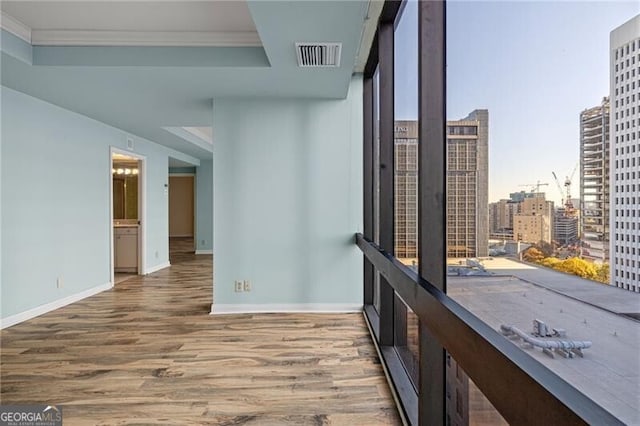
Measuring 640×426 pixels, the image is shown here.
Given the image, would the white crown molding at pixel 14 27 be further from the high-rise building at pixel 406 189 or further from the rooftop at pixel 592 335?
the rooftop at pixel 592 335

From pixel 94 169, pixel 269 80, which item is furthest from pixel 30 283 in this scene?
pixel 269 80

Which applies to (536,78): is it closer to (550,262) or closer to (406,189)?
(550,262)

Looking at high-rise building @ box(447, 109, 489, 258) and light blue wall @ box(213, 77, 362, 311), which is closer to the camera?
high-rise building @ box(447, 109, 489, 258)

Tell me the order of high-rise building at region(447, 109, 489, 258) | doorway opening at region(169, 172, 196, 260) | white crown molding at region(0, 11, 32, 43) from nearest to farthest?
1. high-rise building at region(447, 109, 489, 258)
2. white crown molding at region(0, 11, 32, 43)
3. doorway opening at region(169, 172, 196, 260)

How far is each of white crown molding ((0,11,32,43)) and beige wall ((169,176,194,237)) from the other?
1026 cm

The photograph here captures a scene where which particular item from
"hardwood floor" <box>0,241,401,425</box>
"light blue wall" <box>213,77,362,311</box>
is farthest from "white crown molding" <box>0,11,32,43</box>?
"hardwood floor" <box>0,241,401,425</box>

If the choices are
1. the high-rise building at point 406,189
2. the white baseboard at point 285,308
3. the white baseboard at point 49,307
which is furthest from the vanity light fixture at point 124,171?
the high-rise building at point 406,189

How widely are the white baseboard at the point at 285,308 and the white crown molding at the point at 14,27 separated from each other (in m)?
3.04

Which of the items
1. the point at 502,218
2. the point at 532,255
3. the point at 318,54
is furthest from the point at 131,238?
the point at 532,255

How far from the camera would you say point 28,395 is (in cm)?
240

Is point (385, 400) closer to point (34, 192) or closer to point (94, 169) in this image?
point (34, 192)

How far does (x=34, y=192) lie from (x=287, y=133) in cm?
291

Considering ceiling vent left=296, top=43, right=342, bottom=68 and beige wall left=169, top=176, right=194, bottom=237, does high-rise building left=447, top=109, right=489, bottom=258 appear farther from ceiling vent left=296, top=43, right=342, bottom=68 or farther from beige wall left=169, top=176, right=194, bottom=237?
beige wall left=169, top=176, right=194, bottom=237

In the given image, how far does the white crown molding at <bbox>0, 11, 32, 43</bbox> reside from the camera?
2855 mm
